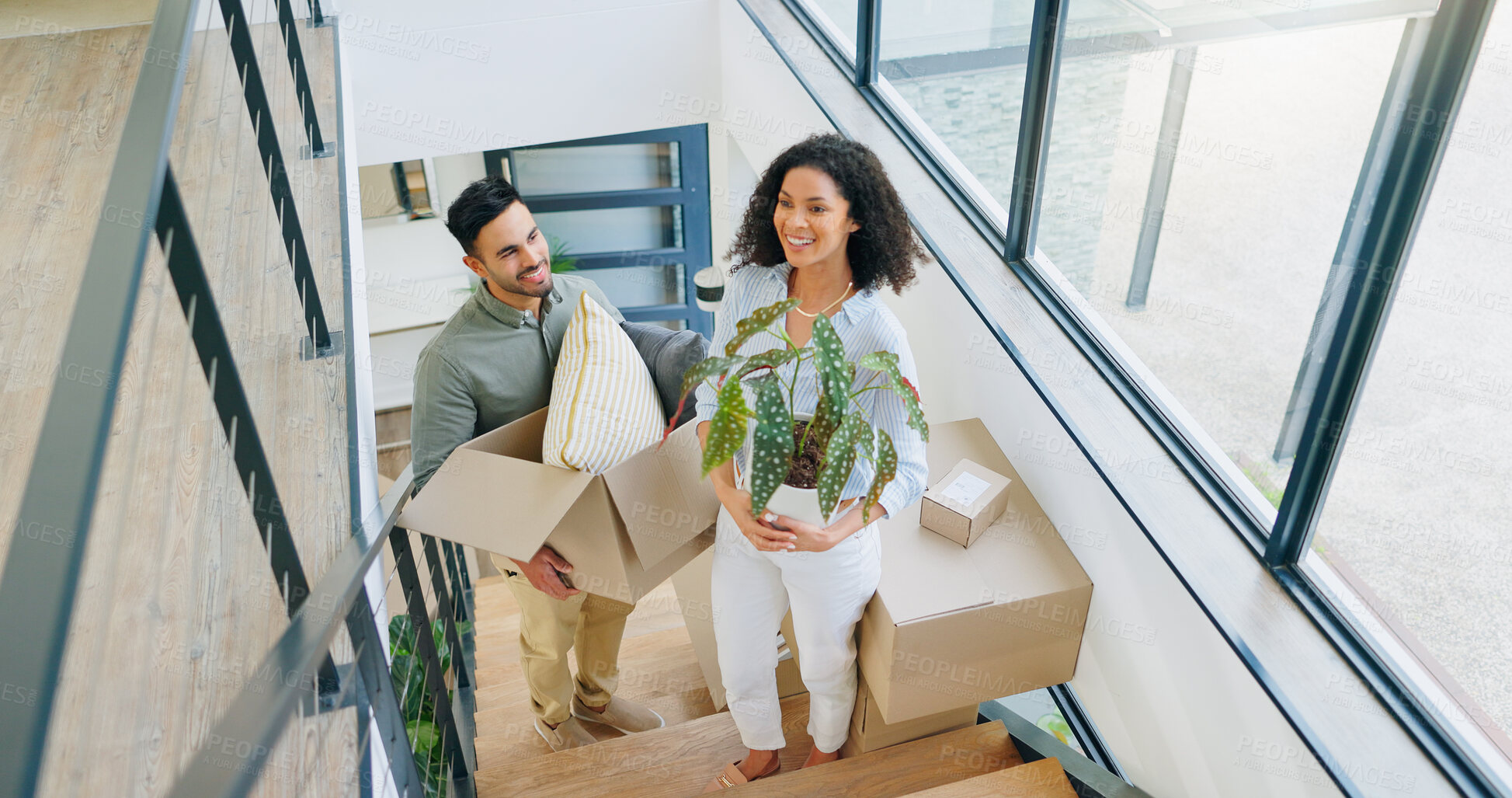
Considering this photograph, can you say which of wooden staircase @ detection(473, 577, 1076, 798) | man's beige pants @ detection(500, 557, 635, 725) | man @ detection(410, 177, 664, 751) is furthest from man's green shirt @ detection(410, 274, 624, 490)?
wooden staircase @ detection(473, 577, 1076, 798)

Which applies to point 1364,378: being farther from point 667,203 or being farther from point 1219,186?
point 667,203

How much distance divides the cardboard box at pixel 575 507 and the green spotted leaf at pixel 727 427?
0.33 meters

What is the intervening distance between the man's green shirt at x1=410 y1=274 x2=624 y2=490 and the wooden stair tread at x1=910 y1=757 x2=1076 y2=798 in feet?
3.84

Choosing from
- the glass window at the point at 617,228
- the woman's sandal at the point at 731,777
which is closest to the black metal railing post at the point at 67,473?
the woman's sandal at the point at 731,777

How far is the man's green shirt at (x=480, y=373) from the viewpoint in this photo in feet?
6.40

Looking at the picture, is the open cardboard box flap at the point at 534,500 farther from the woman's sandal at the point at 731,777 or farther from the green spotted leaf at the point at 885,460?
the woman's sandal at the point at 731,777

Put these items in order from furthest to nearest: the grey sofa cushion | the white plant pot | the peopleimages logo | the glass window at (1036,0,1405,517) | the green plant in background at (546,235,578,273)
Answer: the green plant in background at (546,235,578,273) < the peopleimages logo < the grey sofa cushion < the white plant pot < the glass window at (1036,0,1405,517)

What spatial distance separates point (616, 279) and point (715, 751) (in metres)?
3.68

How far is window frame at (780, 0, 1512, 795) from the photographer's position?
1.24 m

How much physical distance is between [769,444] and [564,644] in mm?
1109

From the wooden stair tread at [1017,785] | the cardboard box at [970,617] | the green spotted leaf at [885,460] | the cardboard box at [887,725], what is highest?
the green spotted leaf at [885,460]

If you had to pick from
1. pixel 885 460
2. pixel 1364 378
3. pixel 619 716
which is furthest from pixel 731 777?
pixel 1364 378

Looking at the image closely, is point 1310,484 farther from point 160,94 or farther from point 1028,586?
point 160,94

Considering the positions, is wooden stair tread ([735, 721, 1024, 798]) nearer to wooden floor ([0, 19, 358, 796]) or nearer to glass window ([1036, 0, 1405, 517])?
glass window ([1036, 0, 1405, 517])
